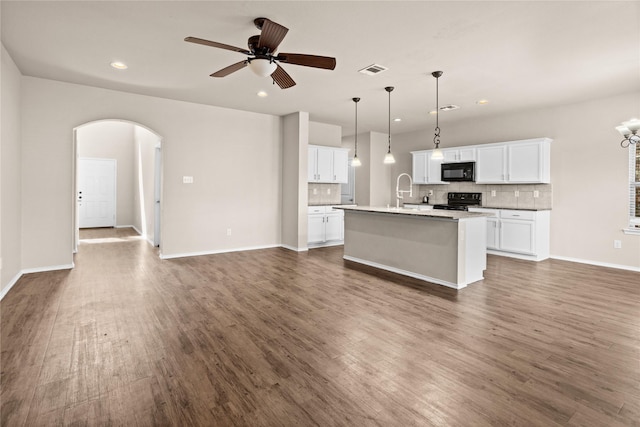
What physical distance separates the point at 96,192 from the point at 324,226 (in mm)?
7345

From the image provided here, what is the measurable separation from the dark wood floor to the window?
139 cm

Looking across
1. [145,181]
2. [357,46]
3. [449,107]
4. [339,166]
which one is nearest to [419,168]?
[339,166]

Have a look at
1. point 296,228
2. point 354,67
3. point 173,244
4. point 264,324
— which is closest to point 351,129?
point 296,228

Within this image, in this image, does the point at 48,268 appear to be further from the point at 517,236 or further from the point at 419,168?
the point at 517,236

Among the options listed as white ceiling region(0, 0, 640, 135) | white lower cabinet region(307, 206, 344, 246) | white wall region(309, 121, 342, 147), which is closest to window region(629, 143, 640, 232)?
white ceiling region(0, 0, 640, 135)

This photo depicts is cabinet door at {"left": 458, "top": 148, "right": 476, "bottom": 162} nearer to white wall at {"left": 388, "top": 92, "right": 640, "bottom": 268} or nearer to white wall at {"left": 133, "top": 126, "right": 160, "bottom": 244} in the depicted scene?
white wall at {"left": 388, "top": 92, "right": 640, "bottom": 268}

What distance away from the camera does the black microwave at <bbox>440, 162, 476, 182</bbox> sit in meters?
6.70

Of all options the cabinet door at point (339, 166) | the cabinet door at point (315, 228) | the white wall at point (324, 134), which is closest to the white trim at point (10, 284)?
the cabinet door at point (315, 228)

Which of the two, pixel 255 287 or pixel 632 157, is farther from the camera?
pixel 632 157

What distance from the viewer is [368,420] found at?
174 centimetres

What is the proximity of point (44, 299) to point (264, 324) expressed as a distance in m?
2.56

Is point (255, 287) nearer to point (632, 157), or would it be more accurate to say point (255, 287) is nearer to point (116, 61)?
point (116, 61)

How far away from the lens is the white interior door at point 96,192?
31.6 ft

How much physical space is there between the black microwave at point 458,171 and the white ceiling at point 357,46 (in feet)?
5.16
